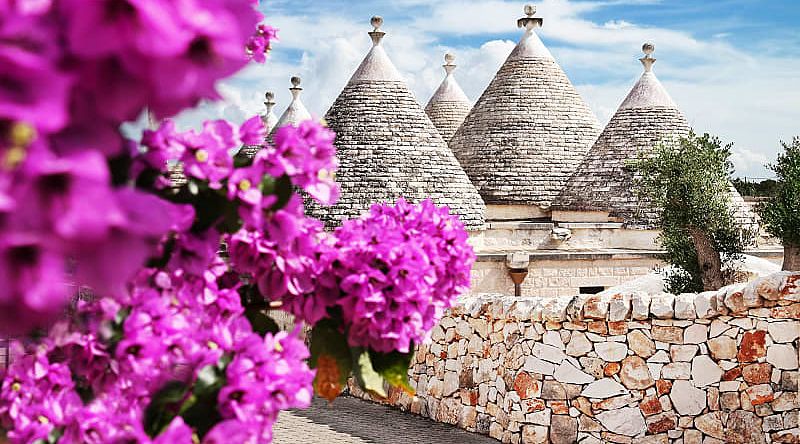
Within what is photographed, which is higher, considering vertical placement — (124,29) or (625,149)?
(625,149)

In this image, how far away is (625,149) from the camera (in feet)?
67.9

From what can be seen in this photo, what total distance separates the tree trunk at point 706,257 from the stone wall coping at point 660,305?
5725 millimetres

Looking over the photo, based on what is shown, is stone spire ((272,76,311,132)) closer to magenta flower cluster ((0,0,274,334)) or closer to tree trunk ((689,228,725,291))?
tree trunk ((689,228,725,291))

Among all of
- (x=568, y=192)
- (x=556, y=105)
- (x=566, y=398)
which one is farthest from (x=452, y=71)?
(x=566, y=398)

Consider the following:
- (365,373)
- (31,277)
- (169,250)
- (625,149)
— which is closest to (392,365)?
(365,373)

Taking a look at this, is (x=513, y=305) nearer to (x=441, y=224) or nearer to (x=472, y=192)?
(x=441, y=224)

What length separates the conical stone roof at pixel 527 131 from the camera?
72.3ft

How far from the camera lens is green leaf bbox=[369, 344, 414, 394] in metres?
2.18

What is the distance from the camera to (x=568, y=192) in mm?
21406

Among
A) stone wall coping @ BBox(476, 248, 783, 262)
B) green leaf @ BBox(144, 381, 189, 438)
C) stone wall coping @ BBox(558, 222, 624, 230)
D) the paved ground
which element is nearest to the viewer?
green leaf @ BBox(144, 381, 189, 438)

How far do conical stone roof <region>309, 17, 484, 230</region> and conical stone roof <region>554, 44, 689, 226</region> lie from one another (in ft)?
9.53

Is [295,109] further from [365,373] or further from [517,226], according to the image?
[365,373]

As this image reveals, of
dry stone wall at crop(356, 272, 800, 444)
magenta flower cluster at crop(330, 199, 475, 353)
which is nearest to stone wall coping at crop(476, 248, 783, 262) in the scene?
dry stone wall at crop(356, 272, 800, 444)

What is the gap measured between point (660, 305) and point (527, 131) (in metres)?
14.6
